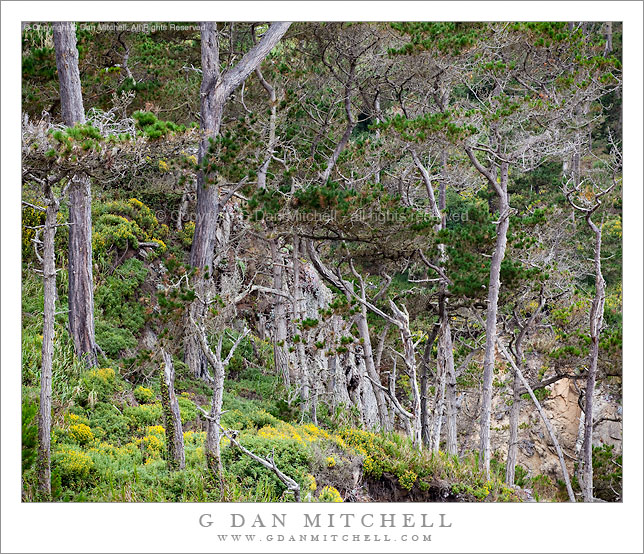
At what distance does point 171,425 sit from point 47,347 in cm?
125

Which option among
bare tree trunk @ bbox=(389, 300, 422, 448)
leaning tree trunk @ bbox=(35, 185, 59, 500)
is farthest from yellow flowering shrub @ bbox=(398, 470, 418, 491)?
leaning tree trunk @ bbox=(35, 185, 59, 500)

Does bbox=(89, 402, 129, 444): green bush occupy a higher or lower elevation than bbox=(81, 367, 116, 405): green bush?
lower

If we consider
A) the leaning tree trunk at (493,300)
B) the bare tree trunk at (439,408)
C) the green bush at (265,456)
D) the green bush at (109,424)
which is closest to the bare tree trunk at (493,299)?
the leaning tree trunk at (493,300)

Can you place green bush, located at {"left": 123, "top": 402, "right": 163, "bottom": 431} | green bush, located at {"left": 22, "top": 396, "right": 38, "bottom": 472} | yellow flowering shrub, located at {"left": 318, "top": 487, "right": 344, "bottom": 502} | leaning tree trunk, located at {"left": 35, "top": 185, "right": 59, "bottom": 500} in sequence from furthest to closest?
green bush, located at {"left": 123, "top": 402, "right": 163, "bottom": 431} → yellow flowering shrub, located at {"left": 318, "top": 487, "right": 344, "bottom": 502} → leaning tree trunk, located at {"left": 35, "top": 185, "right": 59, "bottom": 500} → green bush, located at {"left": 22, "top": 396, "right": 38, "bottom": 472}

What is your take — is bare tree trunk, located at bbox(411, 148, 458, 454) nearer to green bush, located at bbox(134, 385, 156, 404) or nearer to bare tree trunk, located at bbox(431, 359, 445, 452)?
bare tree trunk, located at bbox(431, 359, 445, 452)

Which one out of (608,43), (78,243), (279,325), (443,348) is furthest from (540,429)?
(78,243)

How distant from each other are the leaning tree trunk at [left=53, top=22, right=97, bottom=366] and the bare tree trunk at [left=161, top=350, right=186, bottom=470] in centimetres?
173

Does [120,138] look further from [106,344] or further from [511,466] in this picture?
[511,466]

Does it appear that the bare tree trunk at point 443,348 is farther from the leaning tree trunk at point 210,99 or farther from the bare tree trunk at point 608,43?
the leaning tree trunk at point 210,99

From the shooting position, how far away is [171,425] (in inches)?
194

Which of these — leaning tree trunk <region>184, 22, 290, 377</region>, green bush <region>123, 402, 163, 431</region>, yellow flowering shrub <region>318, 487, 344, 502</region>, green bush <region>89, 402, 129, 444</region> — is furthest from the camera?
leaning tree trunk <region>184, 22, 290, 377</region>

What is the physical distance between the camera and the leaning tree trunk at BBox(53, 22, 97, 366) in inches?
234

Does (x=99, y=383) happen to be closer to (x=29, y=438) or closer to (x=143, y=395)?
(x=143, y=395)

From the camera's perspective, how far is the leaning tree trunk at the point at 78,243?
5.95 meters
